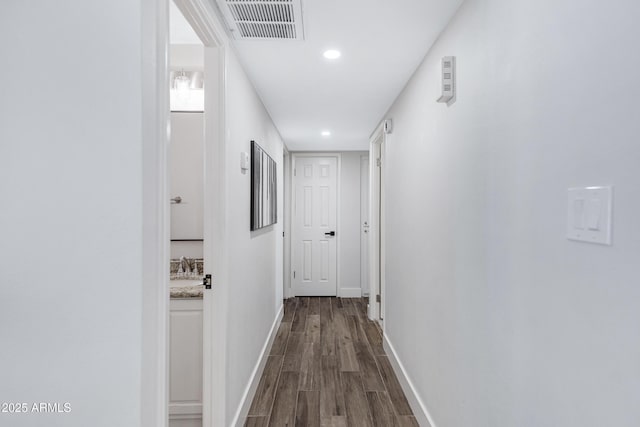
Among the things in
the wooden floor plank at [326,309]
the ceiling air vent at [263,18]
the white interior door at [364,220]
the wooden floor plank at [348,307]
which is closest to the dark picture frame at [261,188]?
the ceiling air vent at [263,18]

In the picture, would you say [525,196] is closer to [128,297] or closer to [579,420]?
[579,420]

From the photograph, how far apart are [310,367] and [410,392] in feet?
3.16

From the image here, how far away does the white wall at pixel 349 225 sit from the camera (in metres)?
5.71

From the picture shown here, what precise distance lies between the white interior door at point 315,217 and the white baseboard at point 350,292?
0.23m

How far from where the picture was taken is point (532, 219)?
43.0 inches

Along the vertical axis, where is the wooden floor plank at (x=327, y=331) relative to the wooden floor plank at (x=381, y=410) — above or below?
below

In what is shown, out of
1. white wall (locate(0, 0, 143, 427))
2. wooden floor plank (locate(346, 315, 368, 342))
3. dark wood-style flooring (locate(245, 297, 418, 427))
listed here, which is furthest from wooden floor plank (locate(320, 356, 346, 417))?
white wall (locate(0, 0, 143, 427))

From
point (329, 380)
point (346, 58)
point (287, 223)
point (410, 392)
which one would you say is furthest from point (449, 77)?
point (287, 223)

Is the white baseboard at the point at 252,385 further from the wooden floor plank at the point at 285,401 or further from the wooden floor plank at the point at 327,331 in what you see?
the wooden floor plank at the point at 327,331

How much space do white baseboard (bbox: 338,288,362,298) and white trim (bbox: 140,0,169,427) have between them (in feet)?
15.5

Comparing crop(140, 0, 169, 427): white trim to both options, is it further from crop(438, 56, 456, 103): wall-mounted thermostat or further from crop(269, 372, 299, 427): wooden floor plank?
crop(269, 372, 299, 427): wooden floor plank

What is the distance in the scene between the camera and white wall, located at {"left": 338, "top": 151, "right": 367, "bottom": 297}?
571 cm

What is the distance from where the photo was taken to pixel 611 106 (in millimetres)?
792

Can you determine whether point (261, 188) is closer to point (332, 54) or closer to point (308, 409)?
point (332, 54)
